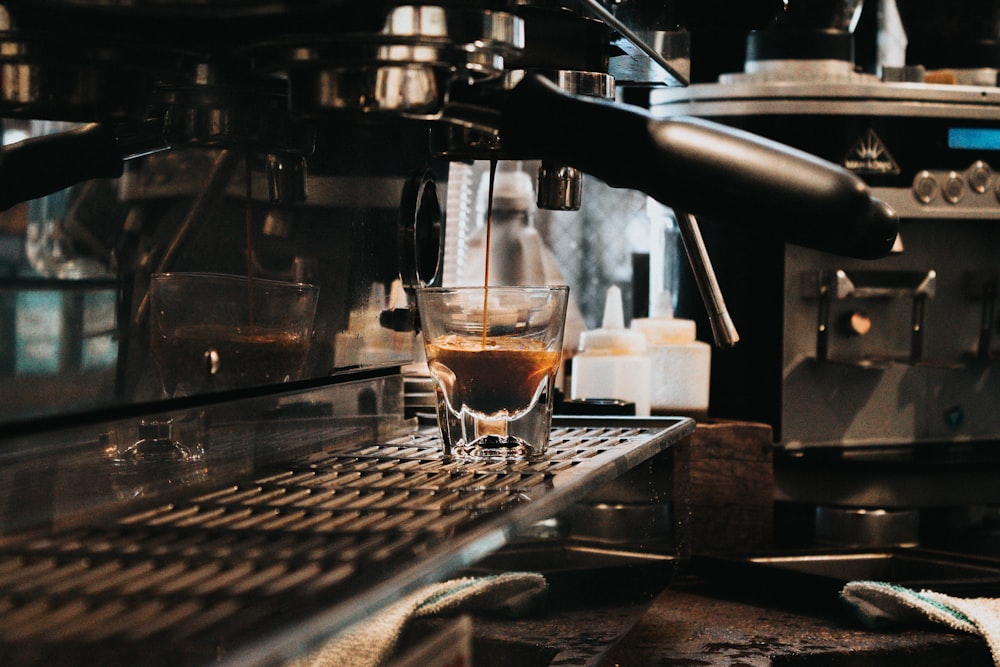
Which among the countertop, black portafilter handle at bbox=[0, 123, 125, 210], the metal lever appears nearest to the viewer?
black portafilter handle at bbox=[0, 123, 125, 210]

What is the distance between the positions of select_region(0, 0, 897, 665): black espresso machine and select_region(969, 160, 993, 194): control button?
2.46ft

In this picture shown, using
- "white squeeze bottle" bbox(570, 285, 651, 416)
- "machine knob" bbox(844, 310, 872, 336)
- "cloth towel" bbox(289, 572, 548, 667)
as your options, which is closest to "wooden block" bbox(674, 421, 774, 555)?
"white squeeze bottle" bbox(570, 285, 651, 416)

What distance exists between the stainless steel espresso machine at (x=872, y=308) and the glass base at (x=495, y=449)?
25.1 inches

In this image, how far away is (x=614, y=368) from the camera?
3.51ft

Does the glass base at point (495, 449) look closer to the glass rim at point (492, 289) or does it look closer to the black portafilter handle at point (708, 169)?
the glass rim at point (492, 289)

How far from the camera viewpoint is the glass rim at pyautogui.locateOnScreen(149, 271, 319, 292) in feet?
1.69

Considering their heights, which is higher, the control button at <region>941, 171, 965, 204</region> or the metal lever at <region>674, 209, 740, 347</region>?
the control button at <region>941, 171, 965, 204</region>

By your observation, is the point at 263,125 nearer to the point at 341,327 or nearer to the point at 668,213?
the point at 341,327

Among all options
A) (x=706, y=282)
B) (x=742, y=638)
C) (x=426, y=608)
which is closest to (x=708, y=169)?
(x=426, y=608)

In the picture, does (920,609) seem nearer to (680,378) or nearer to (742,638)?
(742,638)

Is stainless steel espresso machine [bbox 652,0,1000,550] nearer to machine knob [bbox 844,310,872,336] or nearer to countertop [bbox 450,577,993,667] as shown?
machine knob [bbox 844,310,872,336]

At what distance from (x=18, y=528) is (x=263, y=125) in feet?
0.69

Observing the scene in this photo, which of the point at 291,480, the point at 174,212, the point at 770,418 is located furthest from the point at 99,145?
the point at 770,418

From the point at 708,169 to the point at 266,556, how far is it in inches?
8.4
